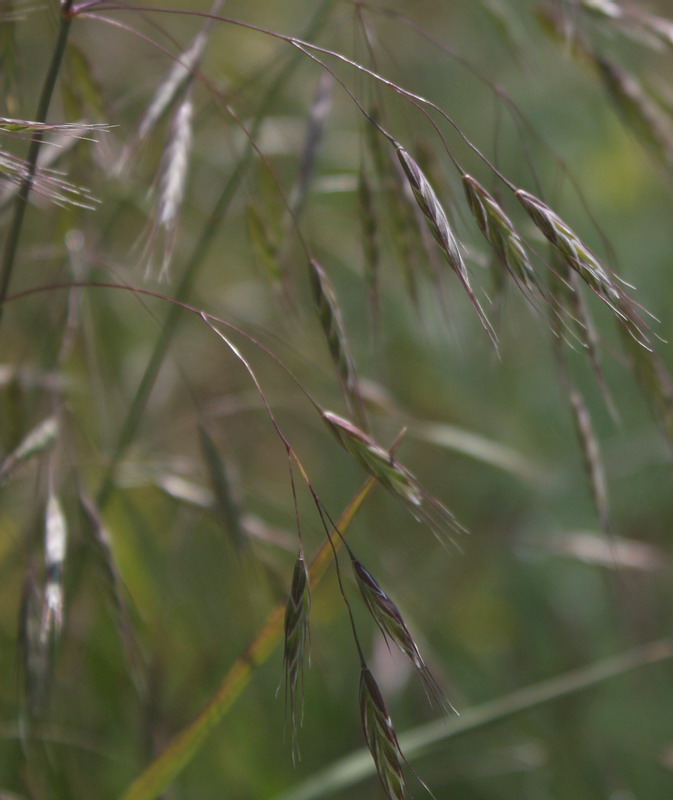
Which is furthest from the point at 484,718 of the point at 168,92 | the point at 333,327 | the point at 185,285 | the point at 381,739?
the point at 168,92

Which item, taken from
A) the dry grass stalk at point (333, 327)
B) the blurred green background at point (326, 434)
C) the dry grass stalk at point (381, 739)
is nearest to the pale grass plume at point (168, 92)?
the blurred green background at point (326, 434)

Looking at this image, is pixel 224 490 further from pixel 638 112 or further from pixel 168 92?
pixel 638 112

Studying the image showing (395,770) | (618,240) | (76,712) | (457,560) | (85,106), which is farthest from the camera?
(618,240)

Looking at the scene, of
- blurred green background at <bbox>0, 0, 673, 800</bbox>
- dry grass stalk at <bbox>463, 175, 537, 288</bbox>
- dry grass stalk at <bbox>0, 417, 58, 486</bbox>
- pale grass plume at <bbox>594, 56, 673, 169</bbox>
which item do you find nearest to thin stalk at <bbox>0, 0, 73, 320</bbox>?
blurred green background at <bbox>0, 0, 673, 800</bbox>

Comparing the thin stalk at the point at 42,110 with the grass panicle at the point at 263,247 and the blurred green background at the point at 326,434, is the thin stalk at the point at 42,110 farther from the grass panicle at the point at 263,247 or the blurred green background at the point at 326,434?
the grass panicle at the point at 263,247

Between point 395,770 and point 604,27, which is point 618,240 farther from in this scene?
point 395,770

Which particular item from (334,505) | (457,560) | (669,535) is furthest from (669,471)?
(334,505)

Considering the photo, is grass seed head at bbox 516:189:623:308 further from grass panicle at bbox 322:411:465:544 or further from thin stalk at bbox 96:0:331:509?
thin stalk at bbox 96:0:331:509
